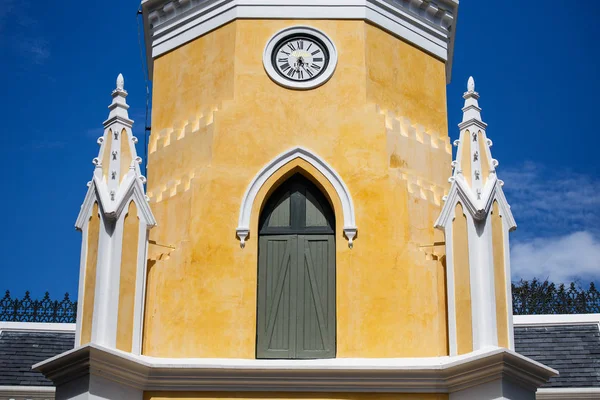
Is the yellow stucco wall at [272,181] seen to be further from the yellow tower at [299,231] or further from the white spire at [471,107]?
the white spire at [471,107]

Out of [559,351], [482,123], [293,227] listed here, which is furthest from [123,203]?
[559,351]

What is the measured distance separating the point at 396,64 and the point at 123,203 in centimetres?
529

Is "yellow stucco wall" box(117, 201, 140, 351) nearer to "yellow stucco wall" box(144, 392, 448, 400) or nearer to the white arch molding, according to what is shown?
"yellow stucco wall" box(144, 392, 448, 400)

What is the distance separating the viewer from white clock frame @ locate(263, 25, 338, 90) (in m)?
22.2

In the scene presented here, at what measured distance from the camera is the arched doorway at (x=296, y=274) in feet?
68.1

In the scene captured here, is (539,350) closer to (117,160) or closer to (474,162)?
(474,162)

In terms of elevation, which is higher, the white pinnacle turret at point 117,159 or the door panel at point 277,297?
the white pinnacle turret at point 117,159

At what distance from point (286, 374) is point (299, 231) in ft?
8.40

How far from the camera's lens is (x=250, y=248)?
21109mm

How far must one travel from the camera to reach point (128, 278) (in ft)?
66.8

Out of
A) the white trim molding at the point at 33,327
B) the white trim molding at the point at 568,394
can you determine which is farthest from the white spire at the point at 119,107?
the white trim molding at the point at 568,394

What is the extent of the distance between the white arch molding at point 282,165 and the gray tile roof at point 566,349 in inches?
218

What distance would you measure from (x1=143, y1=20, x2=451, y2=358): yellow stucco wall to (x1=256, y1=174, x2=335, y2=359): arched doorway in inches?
8.8

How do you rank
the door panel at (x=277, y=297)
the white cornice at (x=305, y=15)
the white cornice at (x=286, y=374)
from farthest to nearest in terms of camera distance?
the white cornice at (x=305, y=15)
the door panel at (x=277, y=297)
the white cornice at (x=286, y=374)
